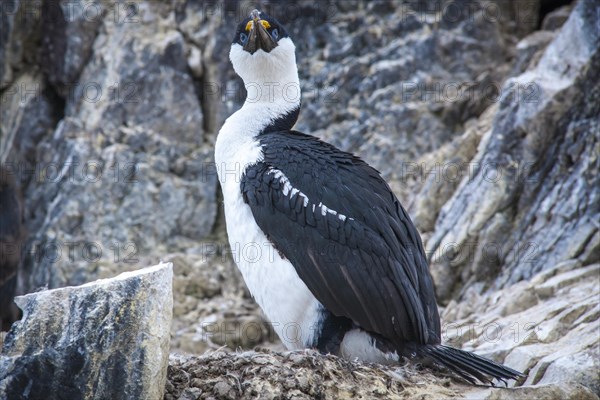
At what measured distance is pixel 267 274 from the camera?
669 cm

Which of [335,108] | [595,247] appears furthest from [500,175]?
[335,108]

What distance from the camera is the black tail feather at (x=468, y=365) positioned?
19.9 feet

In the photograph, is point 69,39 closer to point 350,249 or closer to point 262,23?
point 262,23

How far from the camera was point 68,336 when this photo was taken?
199 inches

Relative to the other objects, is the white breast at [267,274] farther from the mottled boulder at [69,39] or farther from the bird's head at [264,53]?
Answer: the mottled boulder at [69,39]

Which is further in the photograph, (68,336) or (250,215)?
(250,215)

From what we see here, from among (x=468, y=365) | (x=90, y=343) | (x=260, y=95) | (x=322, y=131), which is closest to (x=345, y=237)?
(x=468, y=365)

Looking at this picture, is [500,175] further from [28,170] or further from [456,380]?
[28,170]

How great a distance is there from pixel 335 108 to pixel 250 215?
18.1ft

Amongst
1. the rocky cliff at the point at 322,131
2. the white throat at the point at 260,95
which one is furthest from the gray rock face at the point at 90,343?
the rocky cliff at the point at 322,131

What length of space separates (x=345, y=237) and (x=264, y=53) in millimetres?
2060

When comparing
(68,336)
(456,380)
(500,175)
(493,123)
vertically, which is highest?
(493,123)

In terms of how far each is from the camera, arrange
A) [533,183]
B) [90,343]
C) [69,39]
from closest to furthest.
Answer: [90,343], [533,183], [69,39]

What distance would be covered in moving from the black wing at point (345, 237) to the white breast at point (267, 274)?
89mm
